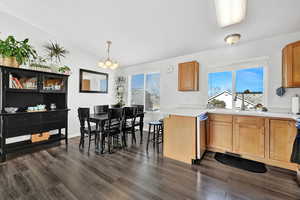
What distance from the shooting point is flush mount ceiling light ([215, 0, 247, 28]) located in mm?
1778

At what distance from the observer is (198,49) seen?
3479mm

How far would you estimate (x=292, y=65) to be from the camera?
2.28 meters

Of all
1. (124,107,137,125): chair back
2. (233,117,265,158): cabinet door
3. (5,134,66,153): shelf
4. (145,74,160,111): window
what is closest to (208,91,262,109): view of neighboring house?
(233,117,265,158): cabinet door

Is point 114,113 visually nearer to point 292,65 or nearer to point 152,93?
point 152,93

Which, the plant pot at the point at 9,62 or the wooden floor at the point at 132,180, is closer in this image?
the wooden floor at the point at 132,180

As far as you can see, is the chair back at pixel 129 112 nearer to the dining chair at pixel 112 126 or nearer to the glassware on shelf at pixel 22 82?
the dining chair at pixel 112 126

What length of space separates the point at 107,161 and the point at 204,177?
5.54 feet

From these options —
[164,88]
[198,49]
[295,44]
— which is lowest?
[164,88]

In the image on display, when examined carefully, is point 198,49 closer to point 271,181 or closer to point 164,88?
point 164,88

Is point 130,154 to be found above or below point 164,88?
below

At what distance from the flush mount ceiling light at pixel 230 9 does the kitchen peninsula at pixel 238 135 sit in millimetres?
1622

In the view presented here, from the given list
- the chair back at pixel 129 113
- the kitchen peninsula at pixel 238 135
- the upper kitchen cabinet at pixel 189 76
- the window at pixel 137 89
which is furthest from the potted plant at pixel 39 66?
the upper kitchen cabinet at pixel 189 76

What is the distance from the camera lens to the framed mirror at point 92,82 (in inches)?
165

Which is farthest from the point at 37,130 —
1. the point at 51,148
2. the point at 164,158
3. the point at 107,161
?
the point at 164,158
